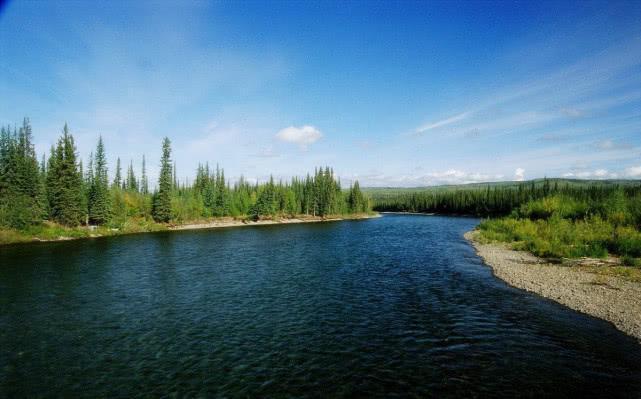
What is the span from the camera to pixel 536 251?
42781 millimetres

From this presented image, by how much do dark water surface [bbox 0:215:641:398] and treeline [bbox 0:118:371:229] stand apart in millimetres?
47068

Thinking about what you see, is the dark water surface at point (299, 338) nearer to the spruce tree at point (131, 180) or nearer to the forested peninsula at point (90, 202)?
the forested peninsula at point (90, 202)

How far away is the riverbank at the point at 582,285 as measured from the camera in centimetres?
2160

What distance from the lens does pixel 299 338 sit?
64.2 ft

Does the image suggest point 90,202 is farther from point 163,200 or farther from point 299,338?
point 299,338

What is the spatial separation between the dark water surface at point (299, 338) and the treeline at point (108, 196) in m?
47.1

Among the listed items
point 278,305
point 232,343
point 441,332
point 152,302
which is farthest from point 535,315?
point 152,302

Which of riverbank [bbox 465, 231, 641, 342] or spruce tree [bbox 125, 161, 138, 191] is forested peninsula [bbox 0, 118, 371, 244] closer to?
spruce tree [bbox 125, 161, 138, 191]

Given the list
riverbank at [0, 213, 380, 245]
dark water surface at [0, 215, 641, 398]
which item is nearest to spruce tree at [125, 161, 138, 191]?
riverbank at [0, 213, 380, 245]

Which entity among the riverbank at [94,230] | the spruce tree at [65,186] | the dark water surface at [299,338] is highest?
the spruce tree at [65,186]

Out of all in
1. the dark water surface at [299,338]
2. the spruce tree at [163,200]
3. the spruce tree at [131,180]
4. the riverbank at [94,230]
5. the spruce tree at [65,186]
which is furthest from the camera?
the spruce tree at [131,180]

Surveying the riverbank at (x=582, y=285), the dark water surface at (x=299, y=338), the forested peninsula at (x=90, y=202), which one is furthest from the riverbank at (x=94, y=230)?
the riverbank at (x=582, y=285)

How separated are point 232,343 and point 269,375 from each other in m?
4.32

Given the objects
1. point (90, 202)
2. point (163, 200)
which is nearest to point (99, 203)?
point (90, 202)
